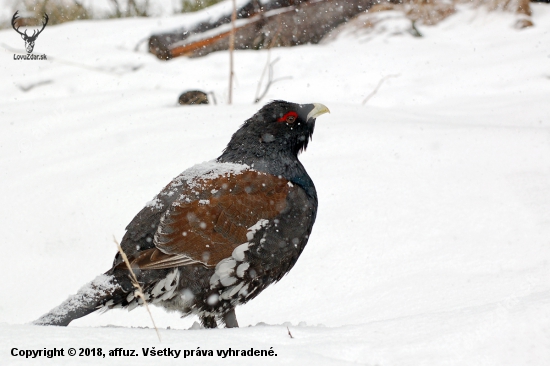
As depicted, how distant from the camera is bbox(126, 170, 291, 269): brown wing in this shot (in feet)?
8.70

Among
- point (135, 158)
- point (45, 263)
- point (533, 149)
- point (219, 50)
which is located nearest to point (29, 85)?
point (219, 50)

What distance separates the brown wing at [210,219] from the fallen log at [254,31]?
5.66 metres

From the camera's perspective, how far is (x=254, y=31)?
832 cm

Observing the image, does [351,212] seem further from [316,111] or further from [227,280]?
[227,280]

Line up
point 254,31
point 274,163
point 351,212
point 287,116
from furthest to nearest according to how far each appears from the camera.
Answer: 1. point 254,31
2. point 351,212
3. point 287,116
4. point 274,163

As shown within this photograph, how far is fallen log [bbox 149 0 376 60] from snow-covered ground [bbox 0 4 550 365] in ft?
4.46

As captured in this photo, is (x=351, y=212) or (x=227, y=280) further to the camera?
(x=351, y=212)

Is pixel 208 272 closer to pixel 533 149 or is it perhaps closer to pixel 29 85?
pixel 533 149

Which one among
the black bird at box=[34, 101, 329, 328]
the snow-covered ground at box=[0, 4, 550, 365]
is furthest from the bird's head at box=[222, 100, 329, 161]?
the snow-covered ground at box=[0, 4, 550, 365]

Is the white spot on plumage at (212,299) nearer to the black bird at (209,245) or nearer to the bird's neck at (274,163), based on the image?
the black bird at (209,245)

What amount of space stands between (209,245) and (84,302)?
586 millimetres

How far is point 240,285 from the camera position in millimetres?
2713

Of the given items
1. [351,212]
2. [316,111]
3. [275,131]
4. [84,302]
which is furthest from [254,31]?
[84,302]

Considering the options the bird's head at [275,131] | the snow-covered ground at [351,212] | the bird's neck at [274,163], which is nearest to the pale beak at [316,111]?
the bird's head at [275,131]
